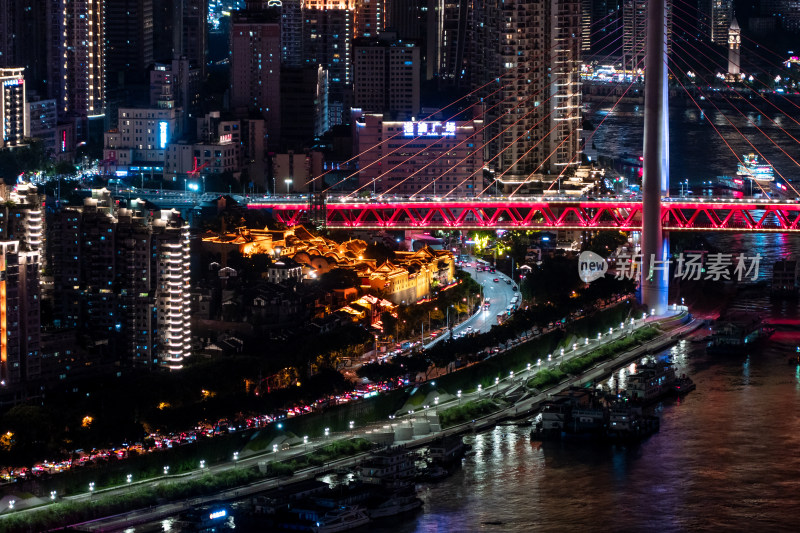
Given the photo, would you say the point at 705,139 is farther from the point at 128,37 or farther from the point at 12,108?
the point at 12,108

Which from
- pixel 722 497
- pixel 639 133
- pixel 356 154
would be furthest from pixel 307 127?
pixel 722 497

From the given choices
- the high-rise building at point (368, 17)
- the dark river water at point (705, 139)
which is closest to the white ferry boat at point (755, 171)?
the dark river water at point (705, 139)

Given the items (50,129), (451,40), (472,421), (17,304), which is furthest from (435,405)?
(451,40)

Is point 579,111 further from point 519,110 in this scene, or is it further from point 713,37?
point 713,37

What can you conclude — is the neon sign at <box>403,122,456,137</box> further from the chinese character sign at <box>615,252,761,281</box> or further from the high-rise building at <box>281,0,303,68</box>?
the high-rise building at <box>281,0,303,68</box>

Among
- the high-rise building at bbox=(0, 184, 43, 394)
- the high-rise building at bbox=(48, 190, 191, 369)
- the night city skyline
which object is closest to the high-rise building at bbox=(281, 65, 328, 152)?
the night city skyline

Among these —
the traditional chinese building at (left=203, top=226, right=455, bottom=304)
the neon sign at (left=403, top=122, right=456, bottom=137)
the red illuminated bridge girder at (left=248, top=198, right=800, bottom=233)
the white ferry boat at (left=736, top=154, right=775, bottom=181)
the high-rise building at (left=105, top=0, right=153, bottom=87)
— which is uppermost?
the high-rise building at (left=105, top=0, right=153, bottom=87)
